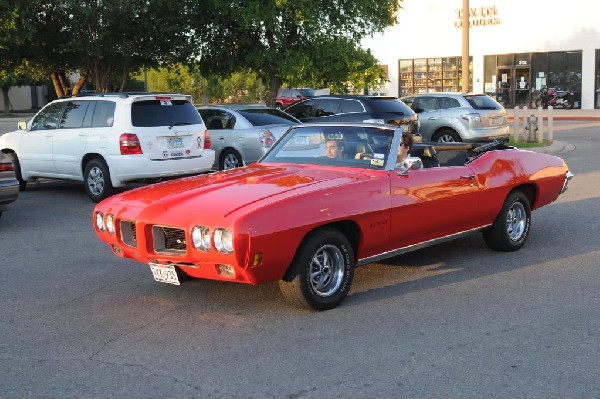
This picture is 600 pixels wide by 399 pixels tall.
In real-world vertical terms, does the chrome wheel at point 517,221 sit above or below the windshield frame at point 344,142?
below

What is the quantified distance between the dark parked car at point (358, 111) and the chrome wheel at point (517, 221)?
877 cm

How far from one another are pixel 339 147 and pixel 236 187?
1.23 meters

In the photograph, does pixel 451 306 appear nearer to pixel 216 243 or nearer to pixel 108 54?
pixel 216 243

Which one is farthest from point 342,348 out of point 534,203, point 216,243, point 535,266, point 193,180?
point 534,203

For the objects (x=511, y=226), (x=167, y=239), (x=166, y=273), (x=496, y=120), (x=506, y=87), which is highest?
(x=506, y=87)

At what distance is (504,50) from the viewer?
4619cm

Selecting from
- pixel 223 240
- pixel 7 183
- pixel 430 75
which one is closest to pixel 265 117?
pixel 7 183

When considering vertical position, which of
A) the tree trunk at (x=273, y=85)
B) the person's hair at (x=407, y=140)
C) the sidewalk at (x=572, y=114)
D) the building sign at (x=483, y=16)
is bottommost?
the sidewalk at (x=572, y=114)

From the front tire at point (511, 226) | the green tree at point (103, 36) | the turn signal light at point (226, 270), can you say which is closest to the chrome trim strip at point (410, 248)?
the front tire at point (511, 226)

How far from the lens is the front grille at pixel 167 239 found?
19.6 ft

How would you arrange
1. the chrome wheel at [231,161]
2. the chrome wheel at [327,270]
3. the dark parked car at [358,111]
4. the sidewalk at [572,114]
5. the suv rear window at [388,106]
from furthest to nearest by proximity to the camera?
the sidewalk at [572,114], the suv rear window at [388,106], the dark parked car at [358,111], the chrome wheel at [231,161], the chrome wheel at [327,270]

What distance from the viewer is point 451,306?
6.22 meters

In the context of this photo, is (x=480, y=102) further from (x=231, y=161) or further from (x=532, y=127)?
(x=231, y=161)

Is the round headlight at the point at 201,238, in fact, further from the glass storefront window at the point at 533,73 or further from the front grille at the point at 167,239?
the glass storefront window at the point at 533,73
